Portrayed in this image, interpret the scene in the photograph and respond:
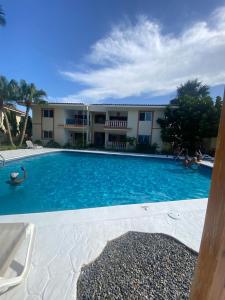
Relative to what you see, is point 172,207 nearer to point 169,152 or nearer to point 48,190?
point 48,190

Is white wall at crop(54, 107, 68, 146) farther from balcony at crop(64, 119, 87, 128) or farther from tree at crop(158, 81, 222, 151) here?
tree at crop(158, 81, 222, 151)

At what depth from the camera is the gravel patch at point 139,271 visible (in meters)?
2.44

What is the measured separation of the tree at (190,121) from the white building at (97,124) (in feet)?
5.70

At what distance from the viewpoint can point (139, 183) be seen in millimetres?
10133

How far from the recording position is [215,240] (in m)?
0.84

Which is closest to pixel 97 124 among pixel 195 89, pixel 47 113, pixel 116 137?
pixel 116 137

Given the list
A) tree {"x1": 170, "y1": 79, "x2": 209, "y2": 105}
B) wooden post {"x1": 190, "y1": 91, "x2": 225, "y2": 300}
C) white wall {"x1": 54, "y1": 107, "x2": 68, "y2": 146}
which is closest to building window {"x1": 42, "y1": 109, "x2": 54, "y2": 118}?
white wall {"x1": 54, "y1": 107, "x2": 68, "y2": 146}

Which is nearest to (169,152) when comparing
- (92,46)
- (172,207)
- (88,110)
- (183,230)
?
(88,110)

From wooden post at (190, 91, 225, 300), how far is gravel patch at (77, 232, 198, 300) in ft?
6.59

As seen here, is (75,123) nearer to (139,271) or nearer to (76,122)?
(76,122)

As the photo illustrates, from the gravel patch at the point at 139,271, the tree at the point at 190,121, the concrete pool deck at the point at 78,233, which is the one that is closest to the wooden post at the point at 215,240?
the gravel patch at the point at 139,271

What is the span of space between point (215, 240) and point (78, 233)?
12.2 feet

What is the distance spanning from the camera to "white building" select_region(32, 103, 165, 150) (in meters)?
22.9

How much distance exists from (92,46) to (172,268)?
49.3 ft
